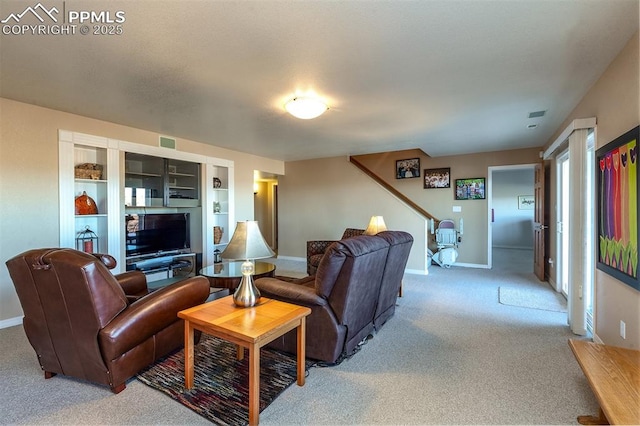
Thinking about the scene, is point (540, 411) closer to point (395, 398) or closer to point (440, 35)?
point (395, 398)

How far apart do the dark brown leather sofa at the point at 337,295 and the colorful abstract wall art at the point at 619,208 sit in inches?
63.1

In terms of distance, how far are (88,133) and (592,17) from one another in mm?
4854

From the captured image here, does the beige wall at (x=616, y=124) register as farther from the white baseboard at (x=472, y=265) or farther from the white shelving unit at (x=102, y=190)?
the white shelving unit at (x=102, y=190)

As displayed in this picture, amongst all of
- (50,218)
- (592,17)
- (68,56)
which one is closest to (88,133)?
(50,218)

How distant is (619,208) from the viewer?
2.12m

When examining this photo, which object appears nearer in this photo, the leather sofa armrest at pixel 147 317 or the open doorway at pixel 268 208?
the leather sofa armrest at pixel 147 317

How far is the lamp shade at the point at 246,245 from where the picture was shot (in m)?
1.99

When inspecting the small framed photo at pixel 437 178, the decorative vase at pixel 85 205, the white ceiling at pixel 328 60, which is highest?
the white ceiling at pixel 328 60

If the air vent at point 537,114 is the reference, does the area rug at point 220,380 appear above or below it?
below

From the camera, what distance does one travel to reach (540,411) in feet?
5.73

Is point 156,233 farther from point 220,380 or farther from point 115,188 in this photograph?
point 220,380

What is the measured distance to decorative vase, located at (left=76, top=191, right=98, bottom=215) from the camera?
3.61m

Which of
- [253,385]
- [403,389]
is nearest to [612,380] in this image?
[403,389]

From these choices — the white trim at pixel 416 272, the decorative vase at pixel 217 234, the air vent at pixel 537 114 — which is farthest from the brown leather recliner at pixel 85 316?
the white trim at pixel 416 272
